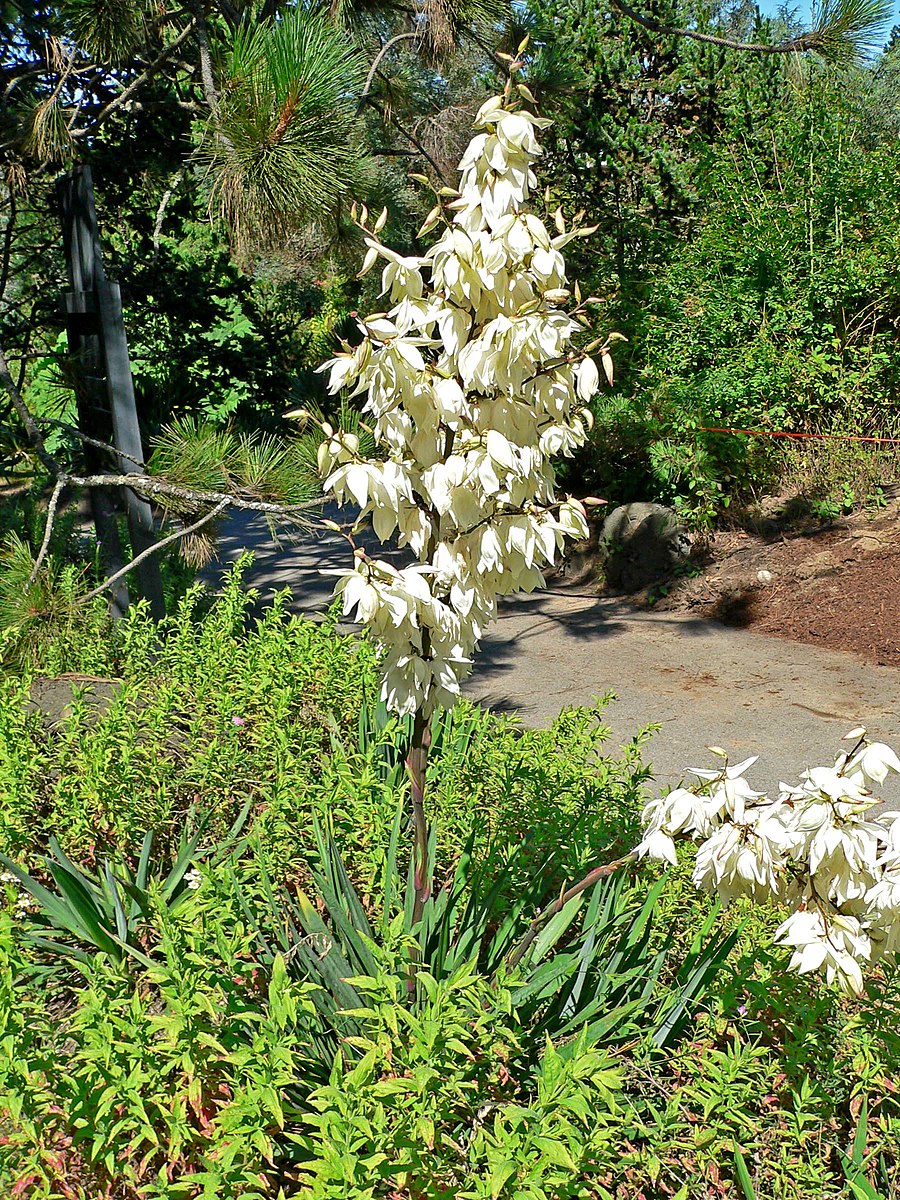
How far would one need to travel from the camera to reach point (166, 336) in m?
6.84

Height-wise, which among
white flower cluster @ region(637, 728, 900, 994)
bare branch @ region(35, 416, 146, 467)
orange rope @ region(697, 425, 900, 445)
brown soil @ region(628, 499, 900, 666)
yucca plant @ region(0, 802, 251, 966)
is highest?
bare branch @ region(35, 416, 146, 467)

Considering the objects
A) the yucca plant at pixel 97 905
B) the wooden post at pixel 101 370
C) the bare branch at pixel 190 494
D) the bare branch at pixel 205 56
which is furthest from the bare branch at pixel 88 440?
the yucca plant at pixel 97 905

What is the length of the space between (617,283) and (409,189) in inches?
95.3

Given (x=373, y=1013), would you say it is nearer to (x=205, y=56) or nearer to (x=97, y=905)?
(x=97, y=905)

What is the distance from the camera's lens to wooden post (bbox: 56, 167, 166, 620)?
4801 millimetres

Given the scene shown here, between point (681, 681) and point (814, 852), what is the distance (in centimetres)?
443

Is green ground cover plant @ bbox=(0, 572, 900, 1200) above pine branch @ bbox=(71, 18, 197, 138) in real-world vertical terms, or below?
below

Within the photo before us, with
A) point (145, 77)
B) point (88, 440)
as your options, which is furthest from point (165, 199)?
point (88, 440)

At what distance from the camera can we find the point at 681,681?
19.8 feet

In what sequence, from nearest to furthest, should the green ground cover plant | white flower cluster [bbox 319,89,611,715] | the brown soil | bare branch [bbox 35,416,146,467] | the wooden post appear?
the green ground cover plant, white flower cluster [bbox 319,89,611,715], bare branch [bbox 35,416,146,467], the wooden post, the brown soil

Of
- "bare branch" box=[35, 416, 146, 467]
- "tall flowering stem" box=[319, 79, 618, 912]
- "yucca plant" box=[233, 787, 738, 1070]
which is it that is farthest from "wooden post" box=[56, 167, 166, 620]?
"tall flowering stem" box=[319, 79, 618, 912]

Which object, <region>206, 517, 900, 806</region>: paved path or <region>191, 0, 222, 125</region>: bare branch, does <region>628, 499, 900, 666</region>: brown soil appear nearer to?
<region>206, 517, 900, 806</region>: paved path

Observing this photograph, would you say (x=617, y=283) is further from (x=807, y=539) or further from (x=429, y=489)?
(x=429, y=489)

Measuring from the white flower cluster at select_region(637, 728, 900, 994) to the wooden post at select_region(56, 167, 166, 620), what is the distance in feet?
11.5
